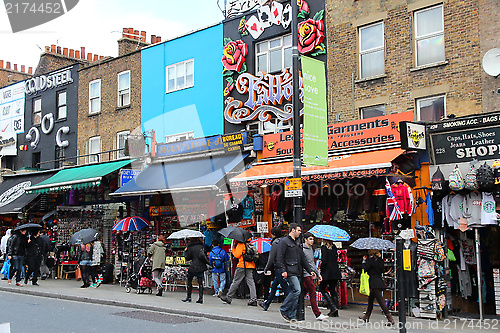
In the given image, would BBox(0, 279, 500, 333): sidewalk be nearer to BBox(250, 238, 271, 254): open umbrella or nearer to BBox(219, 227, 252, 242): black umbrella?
BBox(250, 238, 271, 254): open umbrella

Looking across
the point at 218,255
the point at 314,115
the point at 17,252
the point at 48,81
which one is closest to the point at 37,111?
the point at 48,81

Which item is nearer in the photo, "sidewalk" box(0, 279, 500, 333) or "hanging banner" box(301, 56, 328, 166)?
"sidewalk" box(0, 279, 500, 333)

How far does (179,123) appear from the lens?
868 inches

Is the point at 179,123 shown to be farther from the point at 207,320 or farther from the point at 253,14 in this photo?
the point at 207,320

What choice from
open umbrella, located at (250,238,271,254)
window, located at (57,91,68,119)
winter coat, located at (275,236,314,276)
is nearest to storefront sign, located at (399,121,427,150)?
winter coat, located at (275,236,314,276)

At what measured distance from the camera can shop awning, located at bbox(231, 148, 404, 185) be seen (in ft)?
42.4

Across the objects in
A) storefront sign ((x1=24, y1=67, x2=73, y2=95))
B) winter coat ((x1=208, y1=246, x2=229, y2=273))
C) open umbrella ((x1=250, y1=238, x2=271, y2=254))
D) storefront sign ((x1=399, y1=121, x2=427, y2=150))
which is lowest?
winter coat ((x1=208, y1=246, x2=229, y2=273))

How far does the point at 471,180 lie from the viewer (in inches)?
477

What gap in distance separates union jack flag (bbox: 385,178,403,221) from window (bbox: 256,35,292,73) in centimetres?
723

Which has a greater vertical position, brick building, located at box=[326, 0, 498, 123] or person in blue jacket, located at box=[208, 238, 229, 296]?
brick building, located at box=[326, 0, 498, 123]

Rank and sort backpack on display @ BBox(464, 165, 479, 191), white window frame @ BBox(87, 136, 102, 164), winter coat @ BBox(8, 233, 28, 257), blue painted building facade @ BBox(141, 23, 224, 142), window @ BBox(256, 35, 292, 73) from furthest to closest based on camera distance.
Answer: white window frame @ BBox(87, 136, 102, 164) < blue painted building facade @ BBox(141, 23, 224, 142) < window @ BBox(256, 35, 292, 73) < winter coat @ BBox(8, 233, 28, 257) < backpack on display @ BBox(464, 165, 479, 191)

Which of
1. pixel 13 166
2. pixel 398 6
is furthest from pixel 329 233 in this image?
pixel 13 166

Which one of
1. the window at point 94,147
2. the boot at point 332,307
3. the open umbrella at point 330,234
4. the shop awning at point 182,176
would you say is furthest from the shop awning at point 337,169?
the window at point 94,147

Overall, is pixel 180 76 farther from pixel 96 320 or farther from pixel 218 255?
pixel 96 320
